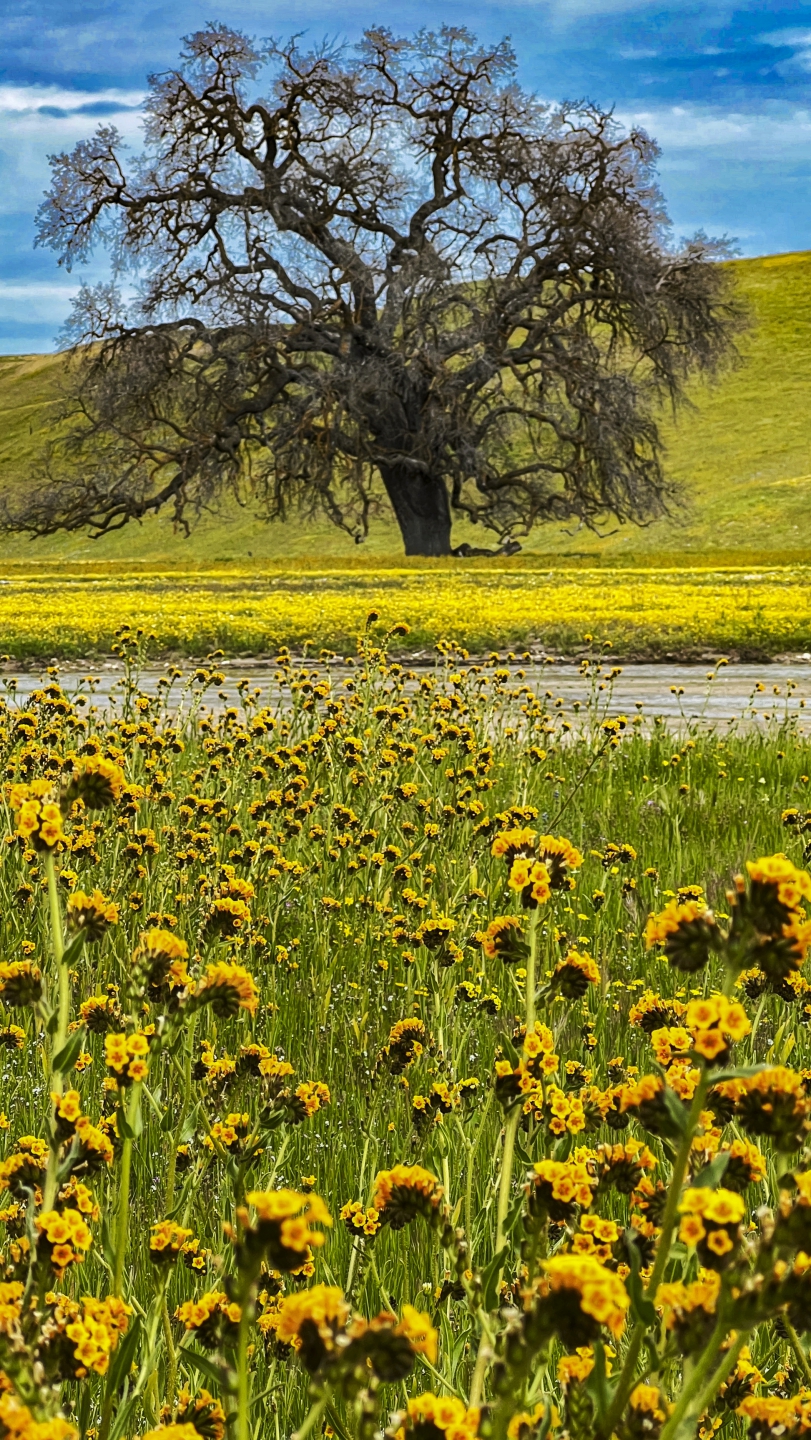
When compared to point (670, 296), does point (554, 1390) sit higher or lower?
lower

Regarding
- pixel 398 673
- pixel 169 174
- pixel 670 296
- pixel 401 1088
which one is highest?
pixel 169 174

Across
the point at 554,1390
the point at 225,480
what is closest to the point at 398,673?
the point at 554,1390

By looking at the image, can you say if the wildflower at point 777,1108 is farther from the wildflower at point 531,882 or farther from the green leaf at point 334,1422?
the green leaf at point 334,1422

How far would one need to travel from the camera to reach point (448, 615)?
12164 millimetres

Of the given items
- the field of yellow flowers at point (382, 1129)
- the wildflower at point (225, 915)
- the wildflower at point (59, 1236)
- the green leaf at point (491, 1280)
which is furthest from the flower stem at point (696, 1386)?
the wildflower at point (225, 915)

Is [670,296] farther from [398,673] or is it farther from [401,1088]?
[401,1088]

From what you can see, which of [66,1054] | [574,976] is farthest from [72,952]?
[574,976]

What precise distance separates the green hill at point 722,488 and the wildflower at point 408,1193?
25007 millimetres

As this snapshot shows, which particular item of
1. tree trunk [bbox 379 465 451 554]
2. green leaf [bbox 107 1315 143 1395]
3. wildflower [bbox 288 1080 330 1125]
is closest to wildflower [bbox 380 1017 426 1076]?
wildflower [bbox 288 1080 330 1125]

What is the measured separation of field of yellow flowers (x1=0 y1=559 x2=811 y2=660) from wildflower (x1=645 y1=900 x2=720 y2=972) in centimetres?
760

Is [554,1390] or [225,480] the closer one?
[554,1390]

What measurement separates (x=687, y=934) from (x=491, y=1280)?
47 centimetres

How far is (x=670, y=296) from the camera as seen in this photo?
1176 inches

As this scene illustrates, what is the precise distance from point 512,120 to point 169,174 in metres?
8.30
